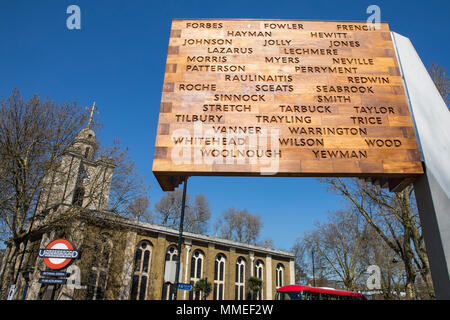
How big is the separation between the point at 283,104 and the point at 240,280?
38583 millimetres

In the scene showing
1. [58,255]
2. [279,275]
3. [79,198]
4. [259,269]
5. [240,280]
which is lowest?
[58,255]

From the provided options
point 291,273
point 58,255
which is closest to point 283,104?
point 58,255

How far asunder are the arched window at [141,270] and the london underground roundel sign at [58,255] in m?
22.6

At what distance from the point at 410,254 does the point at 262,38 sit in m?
16.4

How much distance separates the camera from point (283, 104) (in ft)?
18.3

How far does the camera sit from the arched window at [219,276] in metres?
37.2

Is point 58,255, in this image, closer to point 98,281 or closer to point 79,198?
point 79,198

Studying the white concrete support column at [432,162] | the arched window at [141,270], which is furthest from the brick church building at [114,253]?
the white concrete support column at [432,162]

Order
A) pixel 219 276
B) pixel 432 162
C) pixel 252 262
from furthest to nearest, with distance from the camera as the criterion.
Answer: pixel 252 262, pixel 219 276, pixel 432 162

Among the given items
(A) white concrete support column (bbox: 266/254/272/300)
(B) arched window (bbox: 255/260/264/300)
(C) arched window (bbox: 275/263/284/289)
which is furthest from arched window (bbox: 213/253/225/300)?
(C) arched window (bbox: 275/263/284/289)

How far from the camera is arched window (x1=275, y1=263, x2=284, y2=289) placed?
141ft
